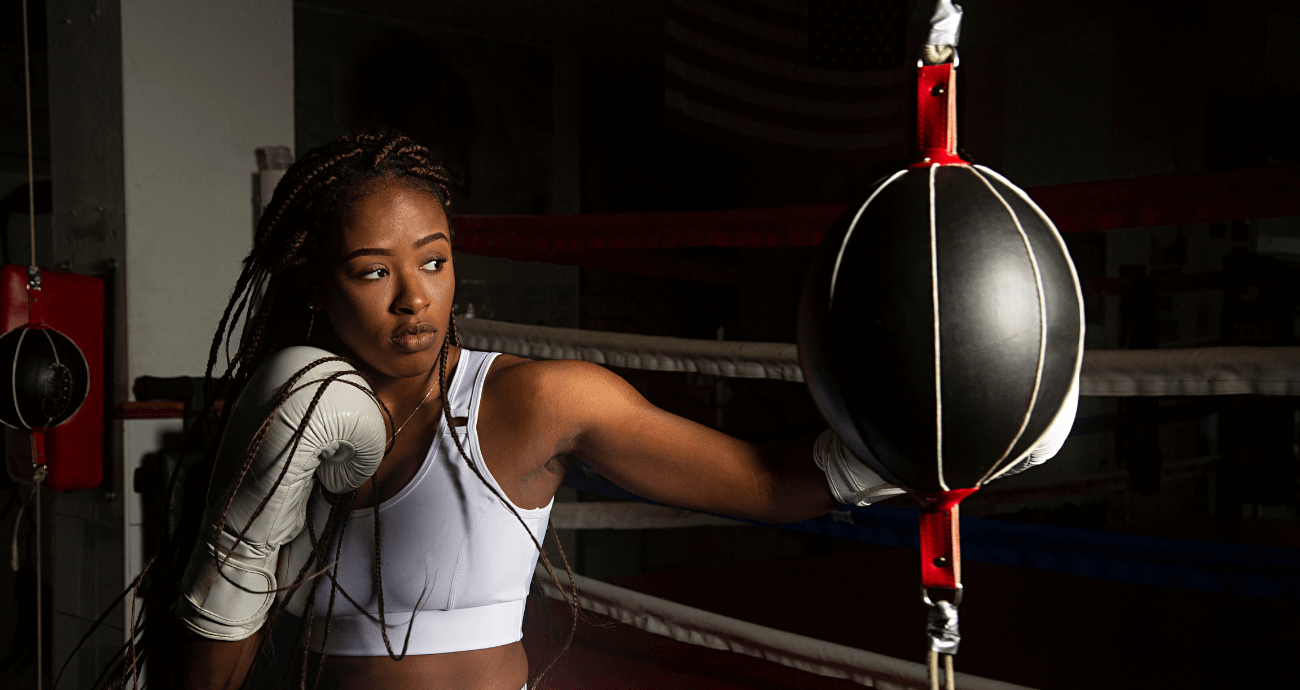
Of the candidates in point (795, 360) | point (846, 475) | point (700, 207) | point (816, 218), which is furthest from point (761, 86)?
point (700, 207)

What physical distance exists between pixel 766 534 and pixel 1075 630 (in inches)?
102

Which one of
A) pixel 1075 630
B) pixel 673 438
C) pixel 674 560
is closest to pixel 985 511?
pixel 1075 630

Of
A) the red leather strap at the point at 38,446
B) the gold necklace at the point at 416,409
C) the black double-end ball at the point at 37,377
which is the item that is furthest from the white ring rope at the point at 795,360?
the red leather strap at the point at 38,446

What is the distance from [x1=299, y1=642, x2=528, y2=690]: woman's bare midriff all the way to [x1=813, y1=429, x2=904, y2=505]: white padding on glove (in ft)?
1.28

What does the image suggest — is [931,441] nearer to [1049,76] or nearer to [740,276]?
[740,276]

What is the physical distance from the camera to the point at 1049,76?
378cm

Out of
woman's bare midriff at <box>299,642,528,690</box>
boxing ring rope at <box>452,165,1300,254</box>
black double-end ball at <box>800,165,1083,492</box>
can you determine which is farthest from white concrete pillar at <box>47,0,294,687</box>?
black double-end ball at <box>800,165,1083,492</box>

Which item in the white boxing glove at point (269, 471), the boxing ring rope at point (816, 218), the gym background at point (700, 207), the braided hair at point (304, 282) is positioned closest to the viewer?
the white boxing glove at point (269, 471)

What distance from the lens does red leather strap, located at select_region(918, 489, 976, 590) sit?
53 cm

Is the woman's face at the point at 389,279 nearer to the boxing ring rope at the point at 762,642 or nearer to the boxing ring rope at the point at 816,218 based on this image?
the boxing ring rope at the point at 816,218

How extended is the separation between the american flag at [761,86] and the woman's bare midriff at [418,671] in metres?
1.86

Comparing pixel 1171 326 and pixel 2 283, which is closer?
pixel 2 283

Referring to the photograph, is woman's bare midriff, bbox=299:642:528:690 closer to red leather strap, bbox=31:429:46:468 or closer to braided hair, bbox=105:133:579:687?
braided hair, bbox=105:133:579:687

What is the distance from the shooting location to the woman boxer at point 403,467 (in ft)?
2.52
